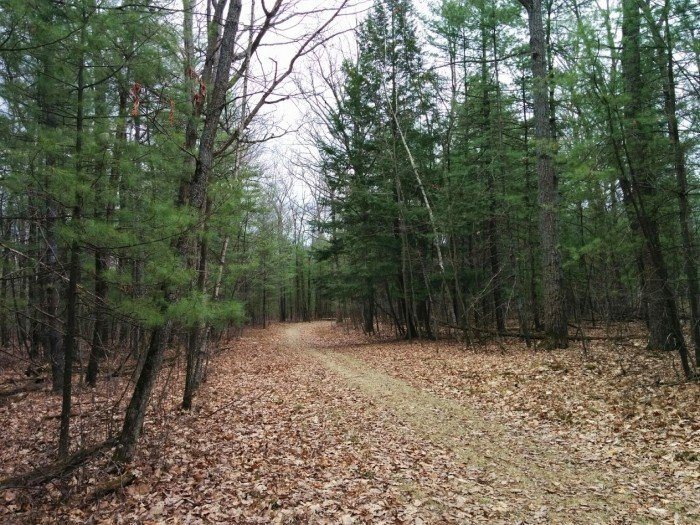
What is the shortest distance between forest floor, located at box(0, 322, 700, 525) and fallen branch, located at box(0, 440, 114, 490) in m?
0.16

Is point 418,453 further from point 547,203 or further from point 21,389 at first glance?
point 21,389

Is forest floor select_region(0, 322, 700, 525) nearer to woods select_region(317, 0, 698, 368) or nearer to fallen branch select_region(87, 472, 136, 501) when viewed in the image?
fallen branch select_region(87, 472, 136, 501)

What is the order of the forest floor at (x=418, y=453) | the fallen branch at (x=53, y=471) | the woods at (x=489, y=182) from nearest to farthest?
1. the forest floor at (x=418, y=453)
2. the fallen branch at (x=53, y=471)
3. the woods at (x=489, y=182)

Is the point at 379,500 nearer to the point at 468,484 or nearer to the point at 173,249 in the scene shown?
the point at 468,484

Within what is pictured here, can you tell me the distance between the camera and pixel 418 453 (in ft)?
19.3

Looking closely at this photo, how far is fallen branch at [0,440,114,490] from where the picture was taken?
4.98 m

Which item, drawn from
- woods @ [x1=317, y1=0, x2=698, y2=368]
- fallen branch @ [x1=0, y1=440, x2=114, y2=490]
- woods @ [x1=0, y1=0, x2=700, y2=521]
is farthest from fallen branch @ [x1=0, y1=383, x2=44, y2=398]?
woods @ [x1=317, y1=0, x2=698, y2=368]

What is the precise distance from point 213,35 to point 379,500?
23.6 ft

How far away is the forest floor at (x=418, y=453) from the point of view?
4520mm

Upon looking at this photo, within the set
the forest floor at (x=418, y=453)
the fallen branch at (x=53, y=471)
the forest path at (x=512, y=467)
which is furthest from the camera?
the fallen branch at (x=53, y=471)

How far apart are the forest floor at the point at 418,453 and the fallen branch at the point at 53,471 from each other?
0.16 metres

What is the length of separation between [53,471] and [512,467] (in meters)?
5.66

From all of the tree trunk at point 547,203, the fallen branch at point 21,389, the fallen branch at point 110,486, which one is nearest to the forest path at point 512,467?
the fallen branch at point 110,486

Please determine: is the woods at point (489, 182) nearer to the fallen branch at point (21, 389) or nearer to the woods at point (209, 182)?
the woods at point (209, 182)
